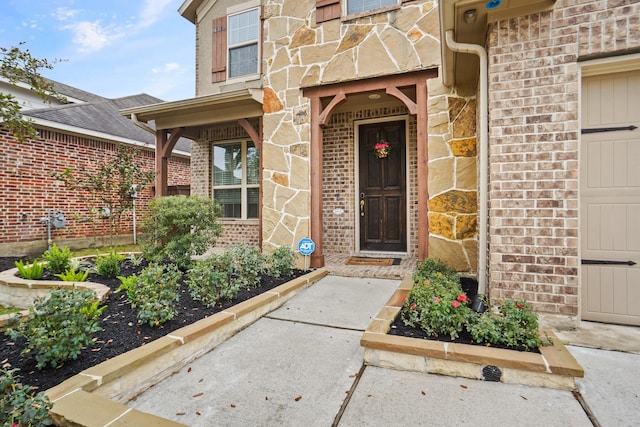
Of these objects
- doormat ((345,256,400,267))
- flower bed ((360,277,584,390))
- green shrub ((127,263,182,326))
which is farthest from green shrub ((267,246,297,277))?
flower bed ((360,277,584,390))

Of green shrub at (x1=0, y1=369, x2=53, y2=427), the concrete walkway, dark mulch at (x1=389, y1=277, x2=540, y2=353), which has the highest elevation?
green shrub at (x1=0, y1=369, x2=53, y2=427)

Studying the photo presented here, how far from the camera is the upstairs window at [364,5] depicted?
449cm

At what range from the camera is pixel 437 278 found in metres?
3.00

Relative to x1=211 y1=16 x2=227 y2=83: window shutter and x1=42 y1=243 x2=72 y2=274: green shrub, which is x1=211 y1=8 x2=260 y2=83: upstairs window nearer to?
x1=211 y1=16 x2=227 y2=83: window shutter

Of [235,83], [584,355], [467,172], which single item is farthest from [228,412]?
[235,83]

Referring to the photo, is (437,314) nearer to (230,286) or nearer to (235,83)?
(230,286)

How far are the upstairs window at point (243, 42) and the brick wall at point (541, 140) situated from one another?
16.0 ft

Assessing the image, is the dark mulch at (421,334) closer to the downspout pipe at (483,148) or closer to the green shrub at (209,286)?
the downspout pipe at (483,148)

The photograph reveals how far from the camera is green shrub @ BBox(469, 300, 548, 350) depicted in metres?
1.93

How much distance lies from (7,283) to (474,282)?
5.26 meters

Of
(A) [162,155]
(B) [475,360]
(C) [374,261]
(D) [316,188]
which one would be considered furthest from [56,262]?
(B) [475,360]

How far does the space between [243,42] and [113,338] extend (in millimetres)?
5951

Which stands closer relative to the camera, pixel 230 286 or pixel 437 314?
pixel 437 314

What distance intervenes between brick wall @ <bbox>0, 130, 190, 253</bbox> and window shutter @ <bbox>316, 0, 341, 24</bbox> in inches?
172
